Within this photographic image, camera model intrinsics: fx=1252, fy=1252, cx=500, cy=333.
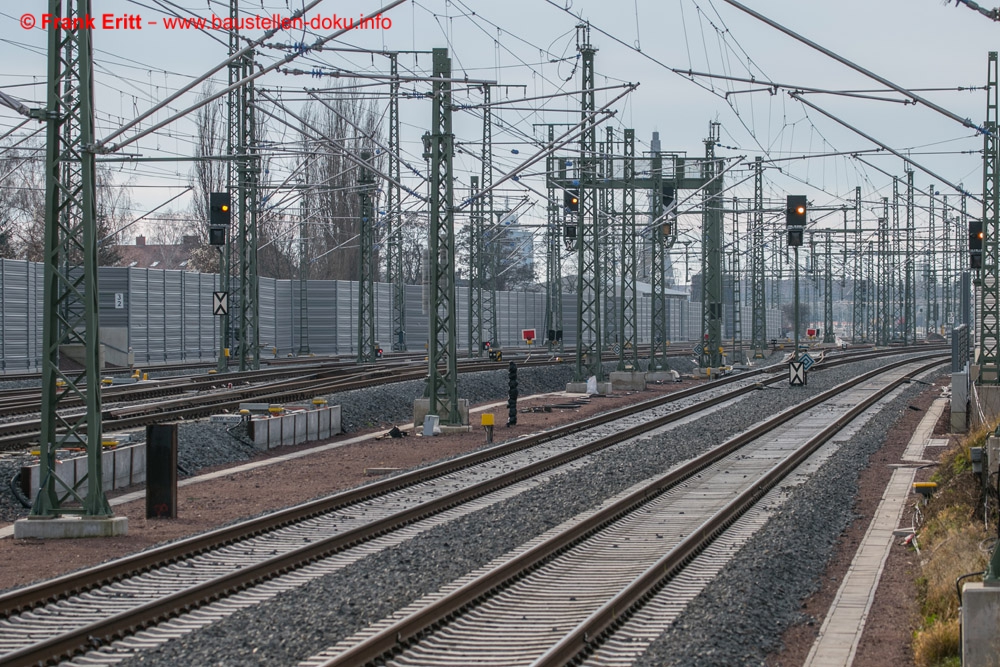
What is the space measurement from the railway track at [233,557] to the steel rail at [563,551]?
2013 millimetres

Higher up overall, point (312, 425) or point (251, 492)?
point (312, 425)

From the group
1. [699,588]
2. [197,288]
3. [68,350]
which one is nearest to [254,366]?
[197,288]

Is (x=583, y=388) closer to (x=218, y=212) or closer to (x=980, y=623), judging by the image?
(x=218, y=212)

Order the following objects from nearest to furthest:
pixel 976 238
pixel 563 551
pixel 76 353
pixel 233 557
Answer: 1. pixel 233 557
2. pixel 563 551
3. pixel 76 353
4. pixel 976 238

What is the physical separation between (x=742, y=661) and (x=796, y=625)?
5.57 feet

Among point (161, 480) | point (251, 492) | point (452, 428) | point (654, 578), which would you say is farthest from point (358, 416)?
point (654, 578)

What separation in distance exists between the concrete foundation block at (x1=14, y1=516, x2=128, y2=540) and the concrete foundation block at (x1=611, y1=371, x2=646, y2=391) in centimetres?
3086

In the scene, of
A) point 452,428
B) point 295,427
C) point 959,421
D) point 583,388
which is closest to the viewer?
point 295,427

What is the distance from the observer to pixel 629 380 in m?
45.1

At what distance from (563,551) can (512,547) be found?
60cm

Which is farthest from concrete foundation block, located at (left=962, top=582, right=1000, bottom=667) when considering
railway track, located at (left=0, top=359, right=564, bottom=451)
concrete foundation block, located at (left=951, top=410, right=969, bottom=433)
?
concrete foundation block, located at (left=951, top=410, right=969, bottom=433)

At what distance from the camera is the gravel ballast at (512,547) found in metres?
9.92

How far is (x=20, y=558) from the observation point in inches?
549

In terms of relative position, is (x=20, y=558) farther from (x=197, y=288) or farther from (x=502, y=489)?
(x=197, y=288)
